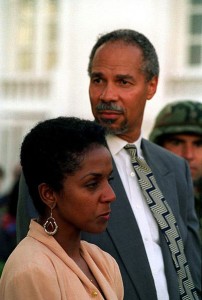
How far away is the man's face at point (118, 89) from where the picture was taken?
367cm

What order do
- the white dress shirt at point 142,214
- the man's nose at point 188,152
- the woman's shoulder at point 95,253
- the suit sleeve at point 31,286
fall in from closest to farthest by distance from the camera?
the suit sleeve at point 31,286
the woman's shoulder at point 95,253
the white dress shirt at point 142,214
the man's nose at point 188,152

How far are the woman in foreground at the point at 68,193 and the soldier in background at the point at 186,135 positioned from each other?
197 centimetres

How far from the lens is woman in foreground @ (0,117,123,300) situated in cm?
272

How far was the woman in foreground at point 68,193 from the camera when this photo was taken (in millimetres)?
2725

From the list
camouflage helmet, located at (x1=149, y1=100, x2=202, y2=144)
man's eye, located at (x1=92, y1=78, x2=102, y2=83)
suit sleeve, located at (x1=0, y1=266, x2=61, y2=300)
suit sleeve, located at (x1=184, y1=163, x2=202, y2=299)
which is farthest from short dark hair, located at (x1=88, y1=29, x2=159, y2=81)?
suit sleeve, located at (x1=0, y1=266, x2=61, y2=300)

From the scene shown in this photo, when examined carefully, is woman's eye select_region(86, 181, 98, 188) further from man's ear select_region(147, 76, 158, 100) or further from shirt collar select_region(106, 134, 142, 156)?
man's ear select_region(147, 76, 158, 100)

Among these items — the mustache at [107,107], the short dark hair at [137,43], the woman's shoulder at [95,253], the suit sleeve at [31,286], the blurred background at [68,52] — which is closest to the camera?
the suit sleeve at [31,286]

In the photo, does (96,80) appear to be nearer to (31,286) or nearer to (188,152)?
(188,152)

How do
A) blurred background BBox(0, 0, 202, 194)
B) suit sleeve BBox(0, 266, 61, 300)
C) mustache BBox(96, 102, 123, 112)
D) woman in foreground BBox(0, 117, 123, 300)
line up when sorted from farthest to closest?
blurred background BBox(0, 0, 202, 194) → mustache BBox(96, 102, 123, 112) → woman in foreground BBox(0, 117, 123, 300) → suit sleeve BBox(0, 266, 61, 300)

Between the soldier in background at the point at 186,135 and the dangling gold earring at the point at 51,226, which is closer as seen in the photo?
the dangling gold earring at the point at 51,226

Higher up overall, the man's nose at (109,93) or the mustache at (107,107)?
the man's nose at (109,93)

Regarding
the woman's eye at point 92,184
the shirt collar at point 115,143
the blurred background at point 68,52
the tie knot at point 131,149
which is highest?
the woman's eye at point 92,184

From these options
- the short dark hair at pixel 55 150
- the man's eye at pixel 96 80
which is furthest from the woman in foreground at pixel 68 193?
the man's eye at pixel 96 80

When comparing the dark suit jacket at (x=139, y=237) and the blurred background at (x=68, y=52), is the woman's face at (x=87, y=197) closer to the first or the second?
the dark suit jacket at (x=139, y=237)
